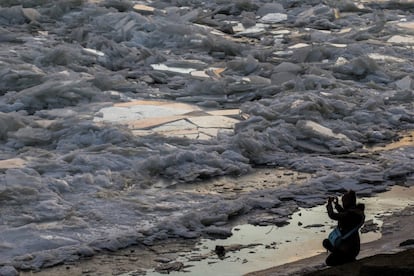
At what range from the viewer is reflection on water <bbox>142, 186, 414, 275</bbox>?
4398 mm

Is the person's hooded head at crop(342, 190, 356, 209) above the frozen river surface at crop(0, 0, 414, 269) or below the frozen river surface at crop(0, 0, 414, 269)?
above

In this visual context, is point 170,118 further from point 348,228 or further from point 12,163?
point 348,228

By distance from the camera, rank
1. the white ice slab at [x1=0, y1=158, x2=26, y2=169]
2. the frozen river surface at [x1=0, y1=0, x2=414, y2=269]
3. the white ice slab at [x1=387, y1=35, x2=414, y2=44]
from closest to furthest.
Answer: the frozen river surface at [x1=0, y1=0, x2=414, y2=269] → the white ice slab at [x1=0, y1=158, x2=26, y2=169] → the white ice slab at [x1=387, y1=35, x2=414, y2=44]

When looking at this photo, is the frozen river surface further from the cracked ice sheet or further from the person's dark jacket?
the person's dark jacket

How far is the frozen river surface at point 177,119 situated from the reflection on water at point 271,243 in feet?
0.49

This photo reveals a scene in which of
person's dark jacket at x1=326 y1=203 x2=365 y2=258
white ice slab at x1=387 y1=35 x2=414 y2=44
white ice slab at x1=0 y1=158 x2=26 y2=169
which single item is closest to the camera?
person's dark jacket at x1=326 y1=203 x2=365 y2=258

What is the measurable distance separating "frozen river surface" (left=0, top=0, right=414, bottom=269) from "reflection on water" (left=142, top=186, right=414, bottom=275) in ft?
0.49

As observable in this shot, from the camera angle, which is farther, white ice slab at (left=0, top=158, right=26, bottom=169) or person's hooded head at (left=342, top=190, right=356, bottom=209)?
white ice slab at (left=0, top=158, right=26, bottom=169)

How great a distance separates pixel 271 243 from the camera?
477cm

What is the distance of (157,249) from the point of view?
4.71 m

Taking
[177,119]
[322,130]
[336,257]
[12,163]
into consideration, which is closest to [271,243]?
[336,257]

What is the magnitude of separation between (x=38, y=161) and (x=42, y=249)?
1.81 metres

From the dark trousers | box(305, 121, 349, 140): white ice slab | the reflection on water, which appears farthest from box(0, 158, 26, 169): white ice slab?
the dark trousers

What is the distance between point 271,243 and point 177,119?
129 inches
